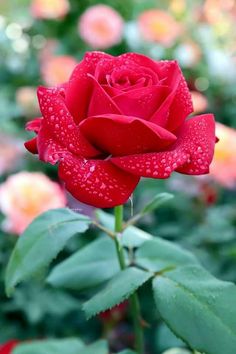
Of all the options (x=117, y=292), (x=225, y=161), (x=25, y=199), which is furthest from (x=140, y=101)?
(x=225, y=161)

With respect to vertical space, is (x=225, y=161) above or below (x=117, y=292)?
below

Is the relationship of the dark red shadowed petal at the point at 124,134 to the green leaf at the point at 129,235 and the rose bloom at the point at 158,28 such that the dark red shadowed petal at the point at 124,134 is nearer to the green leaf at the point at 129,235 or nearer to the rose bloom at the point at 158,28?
the green leaf at the point at 129,235

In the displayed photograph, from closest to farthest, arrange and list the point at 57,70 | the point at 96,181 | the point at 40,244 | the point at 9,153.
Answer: the point at 96,181 < the point at 40,244 < the point at 9,153 < the point at 57,70

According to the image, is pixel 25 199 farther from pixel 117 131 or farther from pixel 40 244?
pixel 117 131

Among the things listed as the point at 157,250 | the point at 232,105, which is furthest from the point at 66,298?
the point at 232,105

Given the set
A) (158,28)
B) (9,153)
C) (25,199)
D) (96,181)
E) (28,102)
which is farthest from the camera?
(158,28)

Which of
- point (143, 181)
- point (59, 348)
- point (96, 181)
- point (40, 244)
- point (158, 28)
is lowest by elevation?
point (143, 181)

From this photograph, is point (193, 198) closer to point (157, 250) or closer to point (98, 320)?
point (98, 320)

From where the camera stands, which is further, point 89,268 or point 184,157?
point 89,268

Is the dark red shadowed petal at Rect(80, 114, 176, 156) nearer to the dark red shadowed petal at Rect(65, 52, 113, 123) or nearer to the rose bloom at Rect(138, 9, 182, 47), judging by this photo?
the dark red shadowed petal at Rect(65, 52, 113, 123)
